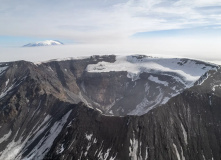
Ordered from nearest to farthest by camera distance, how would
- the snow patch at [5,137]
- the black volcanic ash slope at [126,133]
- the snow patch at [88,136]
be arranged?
the black volcanic ash slope at [126,133]
the snow patch at [88,136]
the snow patch at [5,137]

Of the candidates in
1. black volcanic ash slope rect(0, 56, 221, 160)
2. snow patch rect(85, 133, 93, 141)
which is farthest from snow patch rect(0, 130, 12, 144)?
snow patch rect(85, 133, 93, 141)

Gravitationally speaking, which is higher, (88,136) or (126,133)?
(126,133)

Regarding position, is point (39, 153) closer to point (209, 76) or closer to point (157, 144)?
point (157, 144)

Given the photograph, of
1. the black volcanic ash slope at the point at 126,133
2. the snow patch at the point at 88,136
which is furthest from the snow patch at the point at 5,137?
the snow patch at the point at 88,136

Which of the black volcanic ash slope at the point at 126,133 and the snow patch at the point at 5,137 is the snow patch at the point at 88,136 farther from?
the snow patch at the point at 5,137

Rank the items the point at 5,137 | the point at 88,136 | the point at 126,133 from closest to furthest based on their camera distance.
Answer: the point at 126,133
the point at 88,136
the point at 5,137

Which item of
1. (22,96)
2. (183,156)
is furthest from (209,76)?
(22,96)

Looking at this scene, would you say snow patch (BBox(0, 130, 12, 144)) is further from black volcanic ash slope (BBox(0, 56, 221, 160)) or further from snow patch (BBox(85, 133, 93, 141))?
snow patch (BBox(85, 133, 93, 141))

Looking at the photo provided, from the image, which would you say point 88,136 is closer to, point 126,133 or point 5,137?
point 126,133

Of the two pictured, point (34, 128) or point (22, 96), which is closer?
point (34, 128)

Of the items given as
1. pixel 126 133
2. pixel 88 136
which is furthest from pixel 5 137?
pixel 126 133

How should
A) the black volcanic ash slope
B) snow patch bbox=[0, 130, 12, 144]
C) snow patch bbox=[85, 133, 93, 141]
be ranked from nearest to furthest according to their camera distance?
the black volcanic ash slope < snow patch bbox=[85, 133, 93, 141] < snow patch bbox=[0, 130, 12, 144]
